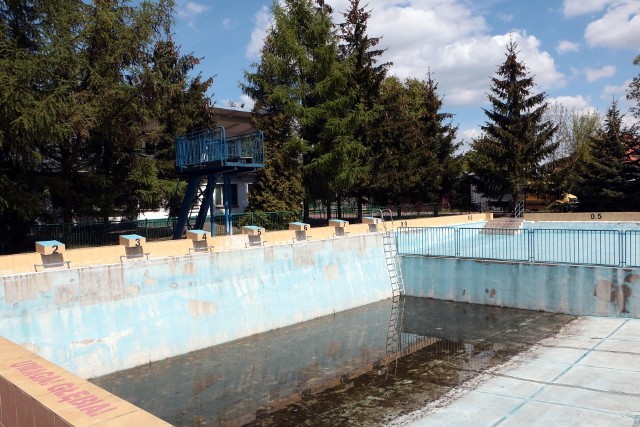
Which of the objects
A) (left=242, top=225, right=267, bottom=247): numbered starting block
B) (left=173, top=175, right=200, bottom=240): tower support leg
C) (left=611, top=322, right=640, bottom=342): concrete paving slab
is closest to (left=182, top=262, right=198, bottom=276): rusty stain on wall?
(left=242, top=225, right=267, bottom=247): numbered starting block

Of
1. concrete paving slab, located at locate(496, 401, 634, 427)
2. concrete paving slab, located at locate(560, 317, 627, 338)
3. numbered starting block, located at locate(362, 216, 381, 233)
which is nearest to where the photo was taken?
concrete paving slab, located at locate(496, 401, 634, 427)

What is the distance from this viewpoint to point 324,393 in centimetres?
980

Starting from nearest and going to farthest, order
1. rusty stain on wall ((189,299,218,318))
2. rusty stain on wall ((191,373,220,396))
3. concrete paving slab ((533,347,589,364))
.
→ rusty stain on wall ((191,373,220,396)), concrete paving slab ((533,347,589,364)), rusty stain on wall ((189,299,218,318))

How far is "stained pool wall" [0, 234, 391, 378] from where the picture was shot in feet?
35.0

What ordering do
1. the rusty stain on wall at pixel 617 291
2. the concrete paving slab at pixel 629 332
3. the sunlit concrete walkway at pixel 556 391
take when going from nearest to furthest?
the sunlit concrete walkway at pixel 556 391 < the concrete paving slab at pixel 629 332 < the rusty stain on wall at pixel 617 291

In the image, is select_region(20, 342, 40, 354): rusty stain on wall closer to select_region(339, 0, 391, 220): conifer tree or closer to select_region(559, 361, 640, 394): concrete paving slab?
select_region(559, 361, 640, 394): concrete paving slab

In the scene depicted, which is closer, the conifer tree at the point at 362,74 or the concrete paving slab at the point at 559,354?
the concrete paving slab at the point at 559,354

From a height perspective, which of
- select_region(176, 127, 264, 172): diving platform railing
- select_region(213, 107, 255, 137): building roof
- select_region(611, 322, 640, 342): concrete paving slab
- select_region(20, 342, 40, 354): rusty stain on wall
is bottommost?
select_region(611, 322, 640, 342): concrete paving slab

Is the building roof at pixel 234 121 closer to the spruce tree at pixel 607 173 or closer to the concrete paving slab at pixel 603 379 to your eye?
the spruce tree at pixel 607 173

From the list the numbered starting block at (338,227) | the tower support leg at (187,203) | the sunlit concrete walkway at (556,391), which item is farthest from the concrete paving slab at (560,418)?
the tower support leg at (187,203)

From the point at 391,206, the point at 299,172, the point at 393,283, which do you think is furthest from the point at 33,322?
the point at 391,206

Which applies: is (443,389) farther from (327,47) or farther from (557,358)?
(327,47)

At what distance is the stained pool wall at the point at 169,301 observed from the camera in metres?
10.7

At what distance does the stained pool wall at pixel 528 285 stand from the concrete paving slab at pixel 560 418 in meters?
7.21
